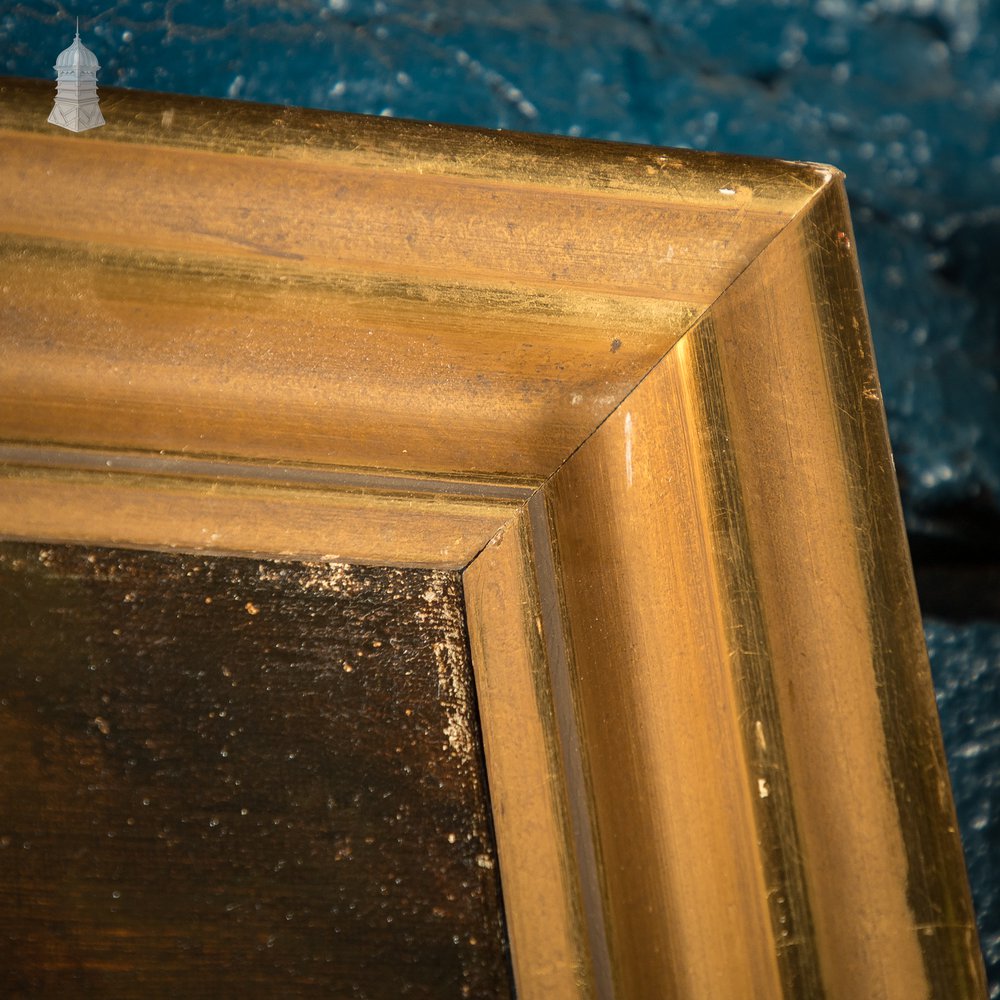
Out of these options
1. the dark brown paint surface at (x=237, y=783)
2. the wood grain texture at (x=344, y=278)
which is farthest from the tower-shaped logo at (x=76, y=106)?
the dark brown paint surface at (x=237, y=783)

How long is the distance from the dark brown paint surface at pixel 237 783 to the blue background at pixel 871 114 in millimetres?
230

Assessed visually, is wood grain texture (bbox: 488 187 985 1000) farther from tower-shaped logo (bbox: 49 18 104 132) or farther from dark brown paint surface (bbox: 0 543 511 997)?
tower-shaped logo (bbox: 49 18 104 132)

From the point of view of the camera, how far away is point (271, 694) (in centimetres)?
34

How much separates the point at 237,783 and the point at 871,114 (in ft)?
1.33

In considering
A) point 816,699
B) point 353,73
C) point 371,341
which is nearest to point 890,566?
point 816,699

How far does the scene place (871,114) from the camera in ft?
1.59

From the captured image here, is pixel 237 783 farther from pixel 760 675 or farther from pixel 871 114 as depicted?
pixel 871 114

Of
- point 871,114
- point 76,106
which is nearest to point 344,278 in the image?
point 76,106

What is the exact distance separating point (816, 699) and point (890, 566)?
0.05 metres

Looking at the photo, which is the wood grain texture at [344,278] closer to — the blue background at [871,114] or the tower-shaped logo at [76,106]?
the tower-shaped logo at [76,106]

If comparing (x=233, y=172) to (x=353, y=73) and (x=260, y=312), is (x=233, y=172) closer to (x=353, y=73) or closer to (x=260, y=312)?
(x=260, y=312)

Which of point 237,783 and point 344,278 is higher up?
point 344,278

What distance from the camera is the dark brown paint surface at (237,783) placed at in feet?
1.06

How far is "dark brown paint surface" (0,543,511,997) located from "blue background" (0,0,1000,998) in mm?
230
